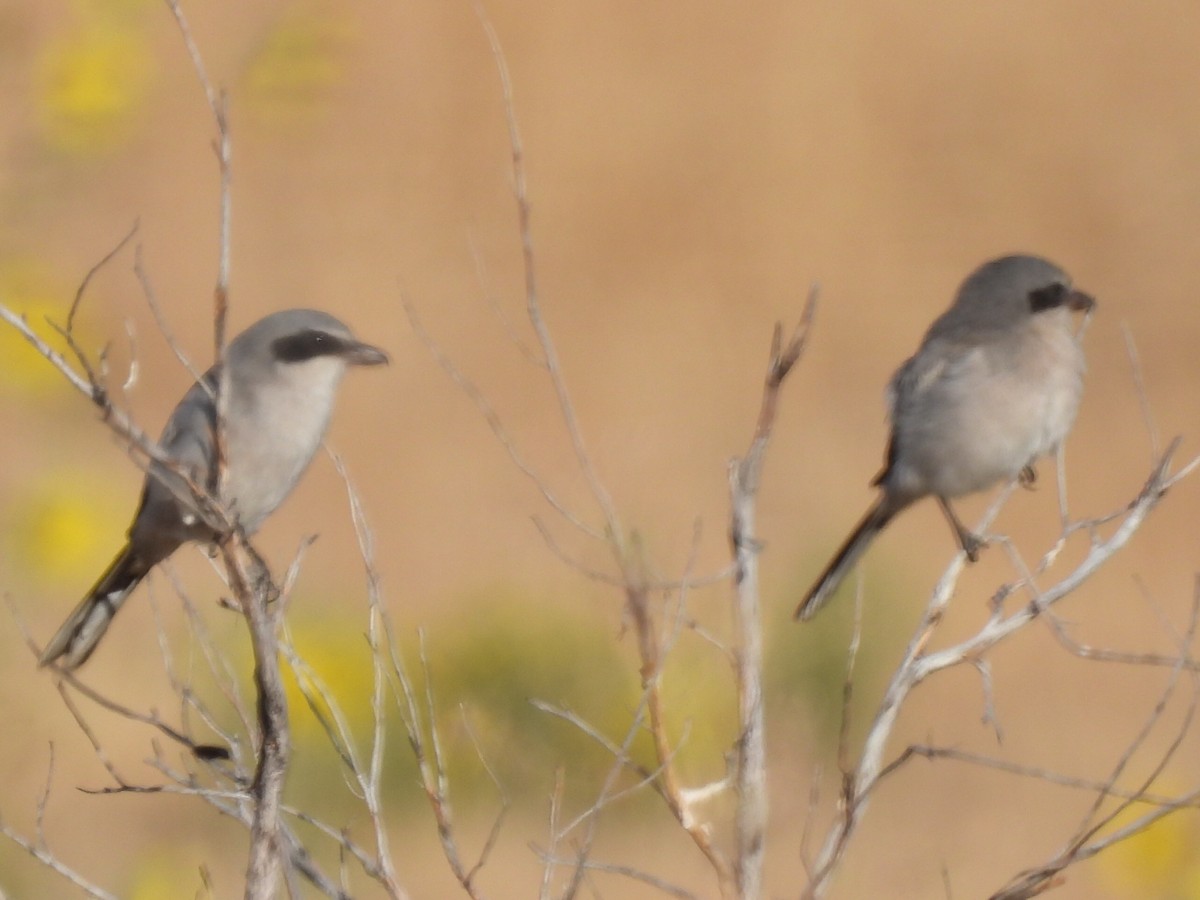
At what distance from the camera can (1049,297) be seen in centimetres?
523

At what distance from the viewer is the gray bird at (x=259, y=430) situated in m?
4.19

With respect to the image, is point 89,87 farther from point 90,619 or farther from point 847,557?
point 847,557

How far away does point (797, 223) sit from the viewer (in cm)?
1484

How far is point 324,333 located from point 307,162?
11.4 metres

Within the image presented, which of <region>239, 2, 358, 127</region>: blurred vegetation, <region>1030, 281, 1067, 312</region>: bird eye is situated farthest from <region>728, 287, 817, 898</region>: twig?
<region>239, 2, 358, 127</region>: blurred vegetation

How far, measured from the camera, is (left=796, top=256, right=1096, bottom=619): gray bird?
5.07 meters

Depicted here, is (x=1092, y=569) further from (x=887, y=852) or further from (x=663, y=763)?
(x=887, y=852)

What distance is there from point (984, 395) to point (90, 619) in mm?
2677

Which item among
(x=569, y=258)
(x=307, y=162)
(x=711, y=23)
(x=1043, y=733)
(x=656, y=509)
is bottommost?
(x=1043, y=733)

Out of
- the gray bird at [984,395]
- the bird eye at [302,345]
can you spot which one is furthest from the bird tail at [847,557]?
the bird eye at [302,345]

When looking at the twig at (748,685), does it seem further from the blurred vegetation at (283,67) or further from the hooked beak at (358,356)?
the blurred vegetation at (283,67)

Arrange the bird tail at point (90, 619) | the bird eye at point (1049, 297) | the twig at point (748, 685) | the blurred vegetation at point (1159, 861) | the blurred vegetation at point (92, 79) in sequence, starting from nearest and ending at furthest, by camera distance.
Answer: the twig at point (748, 685)
the bird tail at point (90, 619)
the blurred vegetation at point (92, 79)
the bird eye at point (1049, 297)
the blurred vegetation at point (1159, 861)

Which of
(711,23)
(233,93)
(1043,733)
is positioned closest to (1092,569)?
(233,93)

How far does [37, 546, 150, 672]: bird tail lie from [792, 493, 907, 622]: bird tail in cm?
195
